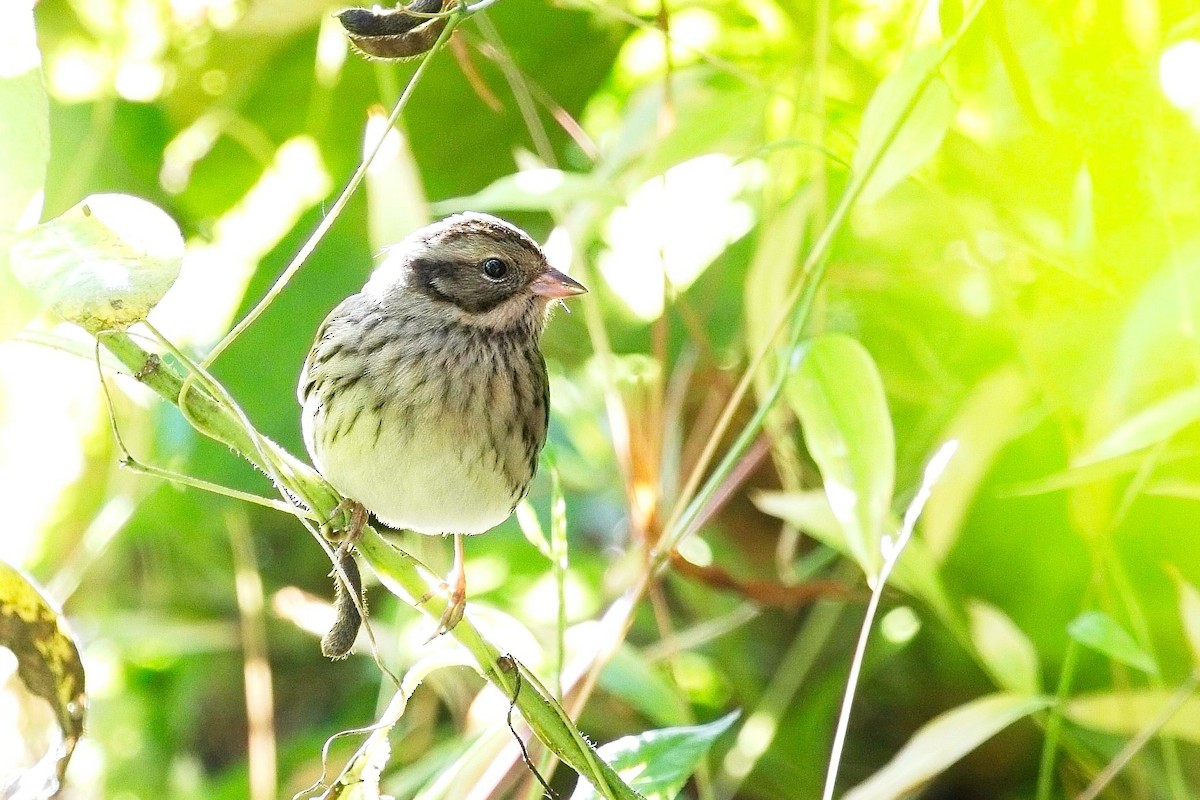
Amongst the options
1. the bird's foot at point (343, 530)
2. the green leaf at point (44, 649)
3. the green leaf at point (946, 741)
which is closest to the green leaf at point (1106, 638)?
the green leaf at point (946, 741)

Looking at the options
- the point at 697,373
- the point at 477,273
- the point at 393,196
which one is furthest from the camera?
the point at 697,373

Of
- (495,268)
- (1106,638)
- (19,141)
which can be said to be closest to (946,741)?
(1106,638)

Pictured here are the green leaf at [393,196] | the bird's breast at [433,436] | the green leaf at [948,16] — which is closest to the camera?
the green leaf at [948,16]

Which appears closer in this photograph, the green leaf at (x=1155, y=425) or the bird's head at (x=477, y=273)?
the green leaf at (x=1155, y=425)

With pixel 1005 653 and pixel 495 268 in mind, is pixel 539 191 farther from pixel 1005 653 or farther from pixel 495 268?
pixel 1005 653

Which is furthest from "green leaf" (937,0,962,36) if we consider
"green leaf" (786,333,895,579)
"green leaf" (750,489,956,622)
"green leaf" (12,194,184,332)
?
"green leaf" (12,194,184,332)

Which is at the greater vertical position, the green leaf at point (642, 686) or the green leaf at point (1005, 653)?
the green leaf at point (1005, 653)

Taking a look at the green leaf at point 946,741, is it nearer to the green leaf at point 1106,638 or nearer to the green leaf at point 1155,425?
the green leaf at point 1106,638

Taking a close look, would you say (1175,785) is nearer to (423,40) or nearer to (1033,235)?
(1033,235)
